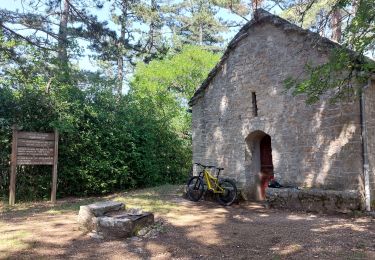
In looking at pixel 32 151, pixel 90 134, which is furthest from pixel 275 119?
pixel 32 151

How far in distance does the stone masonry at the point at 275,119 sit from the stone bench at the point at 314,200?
1.36 feet

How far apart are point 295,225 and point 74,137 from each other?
7.49m

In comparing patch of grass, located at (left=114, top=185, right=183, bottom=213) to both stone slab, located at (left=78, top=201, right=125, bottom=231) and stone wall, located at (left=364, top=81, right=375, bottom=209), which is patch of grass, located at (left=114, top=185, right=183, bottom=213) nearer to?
stone slab, located at (left=78, top=201, right=125, bottom=231)

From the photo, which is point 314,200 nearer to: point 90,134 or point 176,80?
point 90,134

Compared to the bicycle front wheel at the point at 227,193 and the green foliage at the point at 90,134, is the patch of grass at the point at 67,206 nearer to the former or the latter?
the green foliage at the point at 90,134

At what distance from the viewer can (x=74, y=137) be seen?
11.3m

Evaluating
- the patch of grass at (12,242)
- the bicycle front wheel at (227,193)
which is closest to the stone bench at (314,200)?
the bicycle front wheel at (227,193)

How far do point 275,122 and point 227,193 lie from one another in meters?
2.39

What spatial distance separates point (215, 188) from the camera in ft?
32.0

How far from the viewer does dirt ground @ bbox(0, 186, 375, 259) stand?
4.93 m

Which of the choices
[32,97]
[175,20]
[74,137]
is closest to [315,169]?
[74,137]

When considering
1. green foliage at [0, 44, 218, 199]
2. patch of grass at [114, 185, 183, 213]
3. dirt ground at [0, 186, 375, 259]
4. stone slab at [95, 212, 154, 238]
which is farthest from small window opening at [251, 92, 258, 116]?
stone slab at [95, 212, 154, 238]

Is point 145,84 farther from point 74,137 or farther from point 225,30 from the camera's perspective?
point 225,30

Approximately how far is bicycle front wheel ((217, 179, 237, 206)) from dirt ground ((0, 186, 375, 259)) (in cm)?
124
